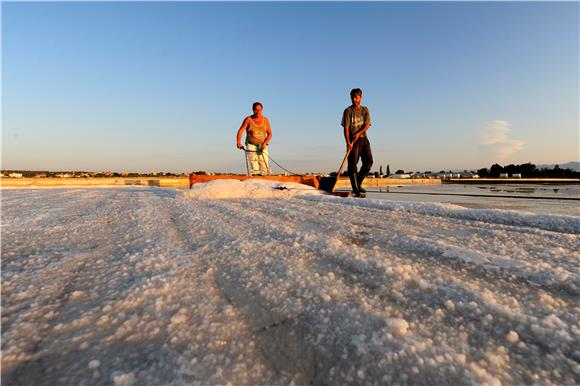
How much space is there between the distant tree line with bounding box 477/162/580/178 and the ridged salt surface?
22475 mm

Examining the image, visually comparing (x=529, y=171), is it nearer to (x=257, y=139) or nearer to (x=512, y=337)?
(x=257, y=139)

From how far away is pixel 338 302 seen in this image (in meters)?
0.84

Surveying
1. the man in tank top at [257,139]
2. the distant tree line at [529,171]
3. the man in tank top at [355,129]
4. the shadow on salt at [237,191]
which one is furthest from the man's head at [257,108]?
the distant tree line at [529,171]

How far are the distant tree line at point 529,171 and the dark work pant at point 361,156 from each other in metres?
18.8

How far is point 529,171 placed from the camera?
67.4 ft

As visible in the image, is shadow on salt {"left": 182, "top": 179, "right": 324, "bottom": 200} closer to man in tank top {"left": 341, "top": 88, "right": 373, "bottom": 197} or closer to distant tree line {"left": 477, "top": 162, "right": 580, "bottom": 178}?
man in tank top {"left": 341, "top": 88, "right": 373, "bottom": 197}

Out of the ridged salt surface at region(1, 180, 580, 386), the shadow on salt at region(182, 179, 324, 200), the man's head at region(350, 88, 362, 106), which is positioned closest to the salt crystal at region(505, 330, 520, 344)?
the ridged salt surface at region(1, 180, 580, 386)

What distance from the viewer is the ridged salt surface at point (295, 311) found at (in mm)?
564

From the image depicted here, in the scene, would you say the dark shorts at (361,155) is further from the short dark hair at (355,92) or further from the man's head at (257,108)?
the man's head at (257,108)

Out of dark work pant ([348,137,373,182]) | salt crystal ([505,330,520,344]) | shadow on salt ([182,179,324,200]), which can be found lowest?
salt crystal ([505,330,520,344])

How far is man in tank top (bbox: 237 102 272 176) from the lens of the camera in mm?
6805

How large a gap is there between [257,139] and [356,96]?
103 inches

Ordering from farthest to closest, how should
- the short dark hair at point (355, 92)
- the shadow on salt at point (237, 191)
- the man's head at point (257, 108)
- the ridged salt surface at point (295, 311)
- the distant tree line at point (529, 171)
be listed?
1. the distant tree line at point (529, 171)
2. the man's head at point (257, 108)
3. the short dark hair at point (355, 92)
4. the shadow on salt at point (237, 191)
5. the ridged salt surface at point (295, 311)

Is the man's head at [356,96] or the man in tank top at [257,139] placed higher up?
the man's head at [356,96]
